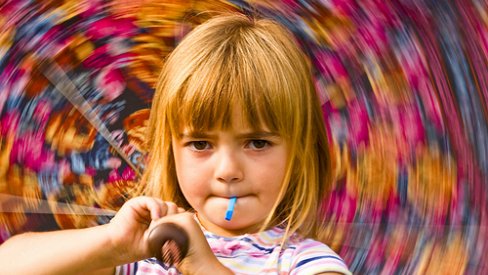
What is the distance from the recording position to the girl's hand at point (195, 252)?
237 cm

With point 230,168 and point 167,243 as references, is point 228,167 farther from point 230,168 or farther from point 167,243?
point 167,243

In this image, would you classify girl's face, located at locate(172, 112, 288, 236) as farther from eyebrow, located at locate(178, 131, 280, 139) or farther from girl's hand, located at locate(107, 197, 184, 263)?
girl's hand, located at locate(107, 197, 184, 263)

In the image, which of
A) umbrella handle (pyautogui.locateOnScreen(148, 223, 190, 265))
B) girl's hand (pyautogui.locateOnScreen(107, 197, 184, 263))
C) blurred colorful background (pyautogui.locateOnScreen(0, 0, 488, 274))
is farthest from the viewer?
blurred colorful background (pyautogui.locateOnScreen(0, 0, 488, 274))

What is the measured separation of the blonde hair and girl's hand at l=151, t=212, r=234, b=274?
24cm

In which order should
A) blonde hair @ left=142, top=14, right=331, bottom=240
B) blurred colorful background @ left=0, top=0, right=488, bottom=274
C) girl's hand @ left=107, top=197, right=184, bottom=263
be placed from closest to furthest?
girl's hand @ left=107, top=197, right=184, bottom=263, blonde hair @ left=142, top=14, right=331, bottom=240, blurred colorful background @ left=0, top=0, right=488, bottom=274

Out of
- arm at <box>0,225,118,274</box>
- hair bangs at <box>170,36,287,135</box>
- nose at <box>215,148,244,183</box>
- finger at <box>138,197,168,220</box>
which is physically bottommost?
arm at <box>0,225,118,274</box>

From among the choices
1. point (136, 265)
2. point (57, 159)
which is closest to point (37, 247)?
point (136, 265)

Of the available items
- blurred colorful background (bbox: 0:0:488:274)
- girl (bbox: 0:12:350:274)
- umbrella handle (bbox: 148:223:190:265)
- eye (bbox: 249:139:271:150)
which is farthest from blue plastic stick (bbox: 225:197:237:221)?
blurred colorful background (bbox: 0:0:488:274)

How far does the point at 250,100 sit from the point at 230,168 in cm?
14

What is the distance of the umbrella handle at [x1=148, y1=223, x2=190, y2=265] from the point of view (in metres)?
2.31

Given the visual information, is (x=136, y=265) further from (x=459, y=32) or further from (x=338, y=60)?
(x=459, y=32)

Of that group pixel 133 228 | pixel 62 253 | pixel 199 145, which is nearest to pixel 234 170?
pixel 199 145

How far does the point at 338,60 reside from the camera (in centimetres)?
288

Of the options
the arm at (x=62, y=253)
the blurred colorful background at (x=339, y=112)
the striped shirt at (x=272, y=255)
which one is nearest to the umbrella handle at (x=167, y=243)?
the arm at (x=62, y=253)
